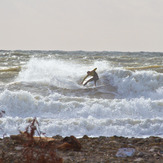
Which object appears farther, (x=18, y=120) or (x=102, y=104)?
(x=102, y=104)

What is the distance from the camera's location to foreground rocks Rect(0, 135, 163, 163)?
14.3ft

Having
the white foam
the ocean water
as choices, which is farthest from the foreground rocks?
the white foam

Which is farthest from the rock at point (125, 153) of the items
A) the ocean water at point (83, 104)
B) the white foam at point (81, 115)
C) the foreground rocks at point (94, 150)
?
the white foam at point (81, 115)

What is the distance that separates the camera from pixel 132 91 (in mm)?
13789

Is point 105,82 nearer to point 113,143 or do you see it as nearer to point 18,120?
point 18,120

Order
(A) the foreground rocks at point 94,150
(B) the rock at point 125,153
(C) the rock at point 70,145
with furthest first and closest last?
(C) the rock at point 70,145 < (B) the rock at point 125,153 < (A) the foreground rocks at point 94,150

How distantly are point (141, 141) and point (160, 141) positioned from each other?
339 millimetres

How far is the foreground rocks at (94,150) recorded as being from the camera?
436 cm

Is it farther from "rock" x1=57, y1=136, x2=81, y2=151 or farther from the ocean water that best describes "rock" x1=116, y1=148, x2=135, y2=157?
the ocean water

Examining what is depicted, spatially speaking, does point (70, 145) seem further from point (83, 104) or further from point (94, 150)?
point (83, 104)

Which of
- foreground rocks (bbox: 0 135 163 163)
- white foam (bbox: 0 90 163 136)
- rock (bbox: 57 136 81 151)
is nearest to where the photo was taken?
A: foreground rocks (bbox: 0 135 163 163)

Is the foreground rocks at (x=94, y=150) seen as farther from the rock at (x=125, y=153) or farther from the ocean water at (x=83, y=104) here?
the ocean water at (x=83, y=104)

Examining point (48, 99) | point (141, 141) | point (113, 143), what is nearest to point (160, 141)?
point (141, 141)

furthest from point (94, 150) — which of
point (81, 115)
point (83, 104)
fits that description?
point (83, 104)
